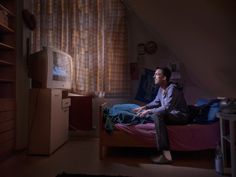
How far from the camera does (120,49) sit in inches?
146

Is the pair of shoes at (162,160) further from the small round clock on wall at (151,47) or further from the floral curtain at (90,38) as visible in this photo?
the small round clock on wall at (151,47)

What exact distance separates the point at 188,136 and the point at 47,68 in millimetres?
1963

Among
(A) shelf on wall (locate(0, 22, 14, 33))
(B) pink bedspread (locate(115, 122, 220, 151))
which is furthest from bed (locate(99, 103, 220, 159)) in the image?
(A) shelf on wall (locate(0, 22, 14, 33))

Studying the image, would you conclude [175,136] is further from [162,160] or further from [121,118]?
[121,118]

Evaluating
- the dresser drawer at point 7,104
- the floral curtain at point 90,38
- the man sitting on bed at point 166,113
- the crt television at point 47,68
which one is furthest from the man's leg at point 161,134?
the dresser drawer at point 7,104

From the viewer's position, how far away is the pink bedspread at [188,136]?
8.45 feet

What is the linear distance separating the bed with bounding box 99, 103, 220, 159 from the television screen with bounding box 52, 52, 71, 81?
1.08 metres

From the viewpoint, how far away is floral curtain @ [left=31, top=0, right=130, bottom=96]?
146 inches

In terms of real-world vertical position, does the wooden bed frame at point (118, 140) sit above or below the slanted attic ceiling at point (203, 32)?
below

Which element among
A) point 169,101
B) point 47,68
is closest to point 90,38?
point 47,68

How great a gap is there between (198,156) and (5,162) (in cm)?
239

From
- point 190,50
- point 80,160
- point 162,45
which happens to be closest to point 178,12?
point 190,50

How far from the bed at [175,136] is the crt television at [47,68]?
1.02 metres

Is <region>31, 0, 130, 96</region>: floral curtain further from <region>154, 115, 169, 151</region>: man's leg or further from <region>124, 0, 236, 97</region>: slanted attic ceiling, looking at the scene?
<region>154, 115, 169, 151</region>: man's leg
